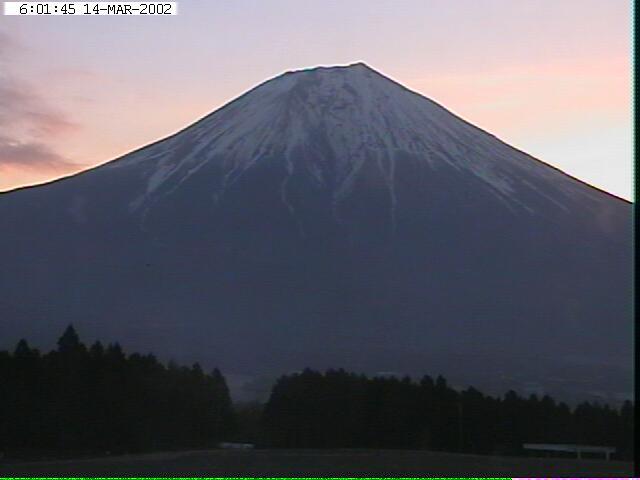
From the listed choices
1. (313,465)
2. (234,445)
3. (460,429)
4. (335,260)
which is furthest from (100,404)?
(335,260)

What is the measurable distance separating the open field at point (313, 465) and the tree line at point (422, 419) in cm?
144

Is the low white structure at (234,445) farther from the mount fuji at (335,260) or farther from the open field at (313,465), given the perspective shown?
the mount fuji at (335,260)

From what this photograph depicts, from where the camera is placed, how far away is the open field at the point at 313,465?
9.44 metres

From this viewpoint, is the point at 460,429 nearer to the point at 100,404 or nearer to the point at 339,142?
the point at 100,404

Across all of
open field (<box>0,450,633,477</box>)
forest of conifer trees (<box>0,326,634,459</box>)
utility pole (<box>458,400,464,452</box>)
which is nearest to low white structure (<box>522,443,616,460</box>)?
forest of conifer trees (<box>0,326,634,459</box>)

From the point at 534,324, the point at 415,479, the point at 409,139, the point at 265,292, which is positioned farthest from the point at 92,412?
the point at 409,139

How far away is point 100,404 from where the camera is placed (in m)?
12.8

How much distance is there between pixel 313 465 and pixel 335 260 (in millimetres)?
11564

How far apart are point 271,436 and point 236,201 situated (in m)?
9.90

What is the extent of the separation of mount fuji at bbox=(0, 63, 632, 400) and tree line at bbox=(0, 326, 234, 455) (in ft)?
11.2

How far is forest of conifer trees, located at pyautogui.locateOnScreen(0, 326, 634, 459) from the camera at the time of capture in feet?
41.3

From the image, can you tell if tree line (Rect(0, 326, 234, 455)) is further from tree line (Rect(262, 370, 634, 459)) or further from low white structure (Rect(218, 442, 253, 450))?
tree line (Rect(262, 370, 634, 459))

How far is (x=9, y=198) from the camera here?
77.4 feet

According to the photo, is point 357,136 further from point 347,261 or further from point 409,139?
point 347,261
